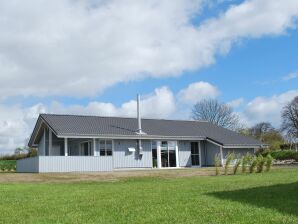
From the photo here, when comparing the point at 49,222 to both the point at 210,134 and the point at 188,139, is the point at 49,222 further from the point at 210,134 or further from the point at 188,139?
the point at 210,134

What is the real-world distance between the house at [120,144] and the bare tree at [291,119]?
97.6ft

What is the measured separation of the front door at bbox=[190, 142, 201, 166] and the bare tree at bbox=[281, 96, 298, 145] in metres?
33.9

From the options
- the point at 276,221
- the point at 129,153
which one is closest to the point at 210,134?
→ the point at 129,153

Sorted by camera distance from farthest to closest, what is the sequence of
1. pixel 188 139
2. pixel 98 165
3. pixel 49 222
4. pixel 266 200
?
pixel 188 139 < pixel 98 165 < pixel 266 200 < pixel 49 222

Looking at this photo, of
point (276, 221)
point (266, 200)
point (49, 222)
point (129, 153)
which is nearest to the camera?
point (276, 221)

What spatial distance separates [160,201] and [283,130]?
6325cm

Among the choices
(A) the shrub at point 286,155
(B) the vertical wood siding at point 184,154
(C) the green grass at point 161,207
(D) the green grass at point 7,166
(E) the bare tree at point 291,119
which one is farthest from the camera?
(E) the bare tree at point 291,119

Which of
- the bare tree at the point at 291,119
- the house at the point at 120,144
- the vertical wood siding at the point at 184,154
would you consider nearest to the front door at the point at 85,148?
the house at the point at 120,144

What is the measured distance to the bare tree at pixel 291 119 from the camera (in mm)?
68938

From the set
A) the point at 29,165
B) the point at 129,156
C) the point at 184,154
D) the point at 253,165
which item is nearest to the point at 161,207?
the point at 253,165

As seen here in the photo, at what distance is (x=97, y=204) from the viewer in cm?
1095

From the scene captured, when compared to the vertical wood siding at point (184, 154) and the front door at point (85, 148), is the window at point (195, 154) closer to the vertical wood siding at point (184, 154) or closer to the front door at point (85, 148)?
the vertical wood siding at point (184, 154)

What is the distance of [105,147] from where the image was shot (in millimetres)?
34469

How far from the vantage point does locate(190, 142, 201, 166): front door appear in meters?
38.9
